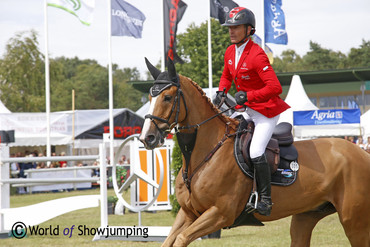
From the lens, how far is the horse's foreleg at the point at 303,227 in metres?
6.48

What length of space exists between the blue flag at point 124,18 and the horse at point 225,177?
16.7m

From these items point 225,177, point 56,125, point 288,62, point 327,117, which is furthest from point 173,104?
point 288,62

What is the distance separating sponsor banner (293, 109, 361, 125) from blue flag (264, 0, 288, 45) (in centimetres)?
344

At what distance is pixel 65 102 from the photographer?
66.1m

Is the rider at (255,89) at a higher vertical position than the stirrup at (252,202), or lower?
higher

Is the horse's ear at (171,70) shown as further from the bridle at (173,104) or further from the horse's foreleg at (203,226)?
the horse's foreleg at (203,226)

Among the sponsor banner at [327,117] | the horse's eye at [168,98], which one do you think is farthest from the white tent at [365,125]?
the horse's eye at [168,98]

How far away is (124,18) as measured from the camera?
22250 mm

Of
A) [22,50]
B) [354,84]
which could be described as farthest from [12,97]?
[354,84]

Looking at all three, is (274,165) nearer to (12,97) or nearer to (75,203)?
(75,203)

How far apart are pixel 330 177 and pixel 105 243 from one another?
5.19 m

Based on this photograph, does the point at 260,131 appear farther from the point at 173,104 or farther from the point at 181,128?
the point at 173,104

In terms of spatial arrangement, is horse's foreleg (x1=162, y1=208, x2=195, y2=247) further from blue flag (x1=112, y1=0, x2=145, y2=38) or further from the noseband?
blue flag (x1=112, y1=0, x2=145, y2=38)

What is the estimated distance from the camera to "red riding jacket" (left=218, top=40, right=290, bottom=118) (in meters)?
5.69
